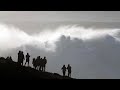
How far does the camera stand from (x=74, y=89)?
43.2ft

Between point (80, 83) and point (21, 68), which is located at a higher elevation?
point (21, 68)
